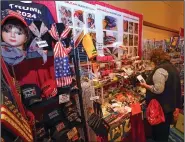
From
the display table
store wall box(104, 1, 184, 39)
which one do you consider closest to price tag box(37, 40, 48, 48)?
the display table

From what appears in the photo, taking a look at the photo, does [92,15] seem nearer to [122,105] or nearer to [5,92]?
[122,105]

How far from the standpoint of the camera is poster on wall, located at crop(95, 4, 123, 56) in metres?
2.10

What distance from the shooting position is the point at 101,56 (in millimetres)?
2029

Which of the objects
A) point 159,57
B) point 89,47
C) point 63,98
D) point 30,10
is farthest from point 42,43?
point 159,57

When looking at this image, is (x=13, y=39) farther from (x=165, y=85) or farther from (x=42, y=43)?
(x=165, y=85)

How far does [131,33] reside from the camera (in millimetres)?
2666

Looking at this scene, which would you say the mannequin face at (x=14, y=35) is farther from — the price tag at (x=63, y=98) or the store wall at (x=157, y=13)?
the store wall at (x=157, y=13)

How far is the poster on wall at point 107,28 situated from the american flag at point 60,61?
2.66 ft

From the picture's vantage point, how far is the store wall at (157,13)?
2.74 metres

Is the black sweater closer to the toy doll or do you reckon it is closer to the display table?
the display table

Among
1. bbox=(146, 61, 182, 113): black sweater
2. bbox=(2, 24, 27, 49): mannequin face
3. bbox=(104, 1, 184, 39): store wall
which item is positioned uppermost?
bbox=(104, 1, 184, 39): store wall

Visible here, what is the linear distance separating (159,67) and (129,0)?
47.7 inches

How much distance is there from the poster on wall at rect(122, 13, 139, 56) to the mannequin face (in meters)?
1.66

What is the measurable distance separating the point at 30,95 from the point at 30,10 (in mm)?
684
